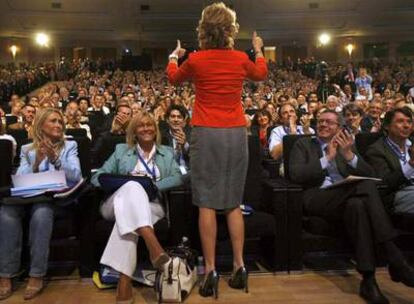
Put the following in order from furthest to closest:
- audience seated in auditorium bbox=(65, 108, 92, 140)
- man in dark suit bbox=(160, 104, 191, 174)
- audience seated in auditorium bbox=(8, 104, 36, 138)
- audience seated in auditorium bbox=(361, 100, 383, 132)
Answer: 1. audience seated in auditorium bbox=(65, 108, 92, 140)
2. audience seated in auditorium bbox=(8, 104, 36, 138)
3. audience seated in auditorium bbox=(361, 100, 383, 132)
4. man in dark suit bbox=(160, 104, 191, 174)

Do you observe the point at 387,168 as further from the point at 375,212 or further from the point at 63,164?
the point at 63,164

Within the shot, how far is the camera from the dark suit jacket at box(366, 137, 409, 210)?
3387 millimetres

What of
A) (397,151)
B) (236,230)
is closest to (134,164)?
(236,230)

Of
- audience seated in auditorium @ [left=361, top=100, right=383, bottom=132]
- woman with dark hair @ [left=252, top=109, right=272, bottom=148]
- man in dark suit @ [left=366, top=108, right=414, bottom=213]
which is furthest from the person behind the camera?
audience seated in auditorium @ [left=361, top=100, right=383, bottom=132]

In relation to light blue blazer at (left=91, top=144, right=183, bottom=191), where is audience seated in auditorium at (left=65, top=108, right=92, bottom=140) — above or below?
above

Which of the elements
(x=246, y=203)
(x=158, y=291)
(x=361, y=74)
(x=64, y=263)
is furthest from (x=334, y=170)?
(x=361, y=74)

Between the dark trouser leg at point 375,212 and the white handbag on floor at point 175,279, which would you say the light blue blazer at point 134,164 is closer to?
the white handbag on floor at point 175,279

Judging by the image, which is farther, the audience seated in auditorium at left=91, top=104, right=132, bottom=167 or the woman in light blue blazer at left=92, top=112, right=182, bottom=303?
the audience seated in auditorium at left=91, top=104, right=132, bottom=167

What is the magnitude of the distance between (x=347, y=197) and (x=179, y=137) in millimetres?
1508

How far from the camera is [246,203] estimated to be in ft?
12.2

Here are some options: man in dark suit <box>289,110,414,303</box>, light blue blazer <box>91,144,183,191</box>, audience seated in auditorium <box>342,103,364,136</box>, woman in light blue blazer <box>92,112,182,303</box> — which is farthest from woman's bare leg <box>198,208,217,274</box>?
audience seated in auditorium <box>342,103,364,136</box>

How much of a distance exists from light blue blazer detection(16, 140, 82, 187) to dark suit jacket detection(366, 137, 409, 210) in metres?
1.99

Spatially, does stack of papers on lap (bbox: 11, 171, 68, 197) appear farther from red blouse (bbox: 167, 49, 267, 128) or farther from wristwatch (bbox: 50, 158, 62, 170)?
red blouse (bbox: 167, 49, 267, 128)

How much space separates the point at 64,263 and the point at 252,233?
1.31m
